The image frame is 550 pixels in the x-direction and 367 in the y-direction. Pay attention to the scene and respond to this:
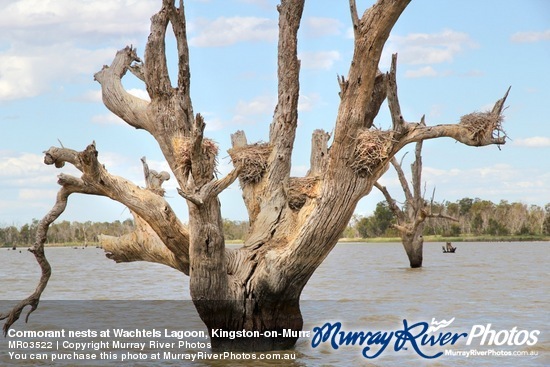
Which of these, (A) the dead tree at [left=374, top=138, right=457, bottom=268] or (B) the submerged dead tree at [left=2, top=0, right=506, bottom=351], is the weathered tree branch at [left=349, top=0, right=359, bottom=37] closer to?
(B) the submerged dead tree at [left=2, top=0, right=506, bottom=351]

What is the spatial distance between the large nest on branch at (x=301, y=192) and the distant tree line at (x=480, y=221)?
271 ft

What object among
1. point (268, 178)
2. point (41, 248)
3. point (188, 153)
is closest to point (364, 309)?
point (268, 178)

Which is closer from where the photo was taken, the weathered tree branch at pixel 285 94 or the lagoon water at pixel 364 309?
the lagoon water at pixel 364 309

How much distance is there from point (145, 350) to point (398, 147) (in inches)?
206

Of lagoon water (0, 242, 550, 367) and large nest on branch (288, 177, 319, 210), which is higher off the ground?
large nest on branch (288, 177, 319, 210)

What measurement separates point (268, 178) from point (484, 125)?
137 inches

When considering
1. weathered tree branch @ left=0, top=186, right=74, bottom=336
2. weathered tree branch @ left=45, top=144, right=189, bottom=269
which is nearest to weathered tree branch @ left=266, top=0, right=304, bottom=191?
weathered tree branch @ left=45, top=144, right=189, bottom=269

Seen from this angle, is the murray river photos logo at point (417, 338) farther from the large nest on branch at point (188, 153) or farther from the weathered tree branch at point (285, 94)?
the large nest on branch at point (188, 153)

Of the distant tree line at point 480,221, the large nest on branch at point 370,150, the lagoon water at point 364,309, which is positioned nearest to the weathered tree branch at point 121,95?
the large nest on branch at point 370,150

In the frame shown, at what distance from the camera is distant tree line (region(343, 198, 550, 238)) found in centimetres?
9906

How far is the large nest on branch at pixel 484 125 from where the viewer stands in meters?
12.0

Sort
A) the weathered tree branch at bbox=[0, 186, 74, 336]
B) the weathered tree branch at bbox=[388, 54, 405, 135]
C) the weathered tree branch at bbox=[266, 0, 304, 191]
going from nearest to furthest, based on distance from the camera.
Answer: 1. the weathered tree branch at bbox=[388, 54, 405, 135]
2. the weathered tree branch at bbox=[0, 186, 74, 336]
3. the weathered tree branch at bbox=[266, 0, 304, 191]

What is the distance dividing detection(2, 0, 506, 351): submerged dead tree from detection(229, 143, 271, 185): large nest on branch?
2 centimetres

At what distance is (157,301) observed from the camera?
864 inches
